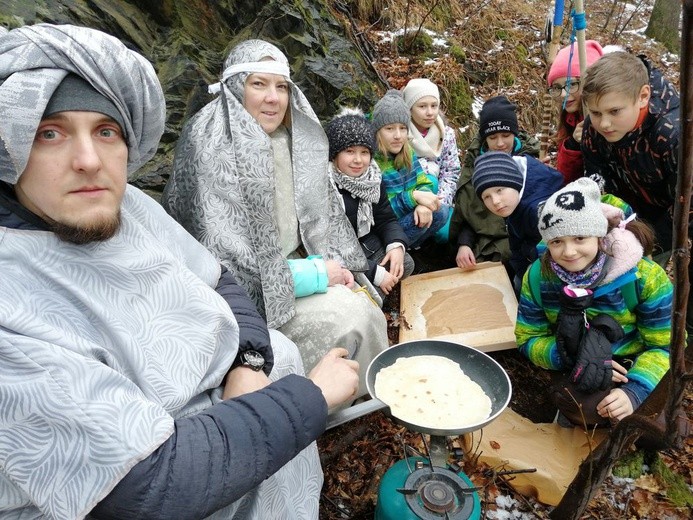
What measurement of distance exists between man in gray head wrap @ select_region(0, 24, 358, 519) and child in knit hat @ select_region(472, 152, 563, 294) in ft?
6.75

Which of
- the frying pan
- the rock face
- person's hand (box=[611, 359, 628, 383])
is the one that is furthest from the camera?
the rock face

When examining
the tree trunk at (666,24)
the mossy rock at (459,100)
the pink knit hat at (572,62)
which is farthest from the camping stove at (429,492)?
the tree trunk at (666,24)

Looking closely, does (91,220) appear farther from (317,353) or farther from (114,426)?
(317,353)

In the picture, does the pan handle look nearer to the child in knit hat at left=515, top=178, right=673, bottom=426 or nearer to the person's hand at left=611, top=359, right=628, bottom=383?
the child in knit hat at left=515, top=178, right=673, bottom=426

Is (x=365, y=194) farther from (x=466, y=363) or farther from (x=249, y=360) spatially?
(x=249, y=360)

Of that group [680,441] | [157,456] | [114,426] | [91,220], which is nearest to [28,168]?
[91,220]

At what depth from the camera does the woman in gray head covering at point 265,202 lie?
2.55 m

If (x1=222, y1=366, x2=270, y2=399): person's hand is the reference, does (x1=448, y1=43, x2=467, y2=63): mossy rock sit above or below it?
above

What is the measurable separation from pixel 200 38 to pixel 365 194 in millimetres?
1950

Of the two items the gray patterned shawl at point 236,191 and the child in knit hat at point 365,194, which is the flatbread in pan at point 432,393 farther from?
the child in knit hat at point 365,194

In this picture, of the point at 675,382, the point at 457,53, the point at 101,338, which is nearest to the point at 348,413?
the point at 101,338

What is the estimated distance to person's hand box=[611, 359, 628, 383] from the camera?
2574 mm

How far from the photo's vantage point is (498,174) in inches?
130

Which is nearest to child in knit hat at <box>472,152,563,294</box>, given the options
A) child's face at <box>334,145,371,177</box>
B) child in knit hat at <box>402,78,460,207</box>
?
child's face at <box>334,145,371,177</box>
